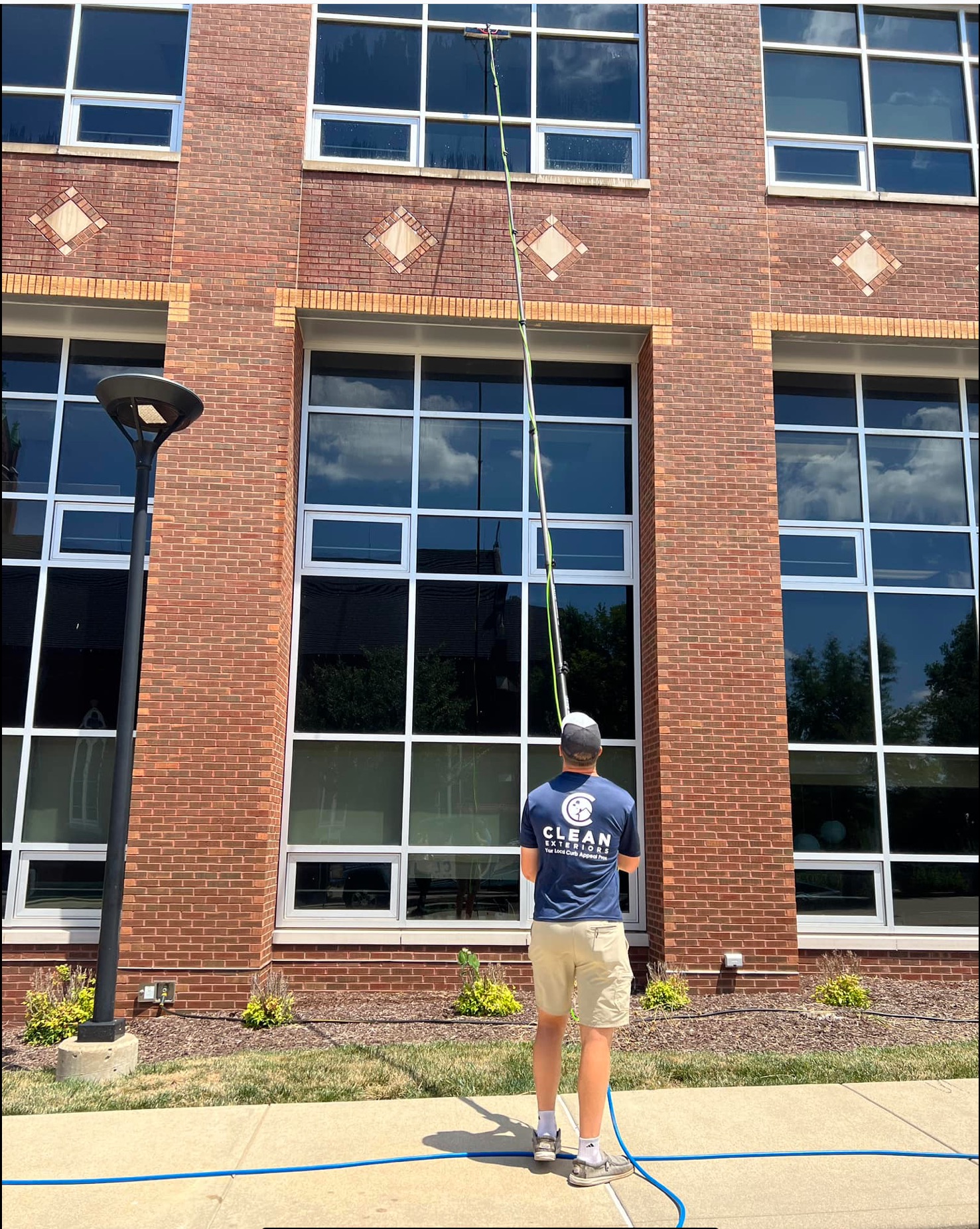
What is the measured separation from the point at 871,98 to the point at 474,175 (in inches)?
172

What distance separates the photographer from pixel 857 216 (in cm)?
962

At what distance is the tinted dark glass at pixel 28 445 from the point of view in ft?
30.1

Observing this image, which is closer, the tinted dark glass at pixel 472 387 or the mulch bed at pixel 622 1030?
the mulch bed at pixel 622 1030

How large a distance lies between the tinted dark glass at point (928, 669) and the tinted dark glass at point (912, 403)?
182 cm

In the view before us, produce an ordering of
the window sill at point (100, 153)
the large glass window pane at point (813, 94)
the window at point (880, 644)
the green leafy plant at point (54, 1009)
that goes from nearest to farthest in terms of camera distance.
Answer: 1. the green leafy plant at point (54, 1009)
2. the window at point (880, 644)
3. the window sill at point (100, 153)
4. the large glass window pane at point (813, 94)

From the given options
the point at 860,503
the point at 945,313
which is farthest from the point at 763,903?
the point at 945,313

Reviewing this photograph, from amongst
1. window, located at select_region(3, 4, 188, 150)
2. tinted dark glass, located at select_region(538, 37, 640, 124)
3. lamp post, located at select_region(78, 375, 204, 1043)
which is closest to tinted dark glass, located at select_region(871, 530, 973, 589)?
tinted dark glass, located at select_region(538, 37, 640, 124)

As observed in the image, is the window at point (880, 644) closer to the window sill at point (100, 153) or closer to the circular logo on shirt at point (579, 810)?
the circular logo on shirt at point (579, 810)

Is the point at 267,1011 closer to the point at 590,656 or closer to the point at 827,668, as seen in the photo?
the point at 590,656

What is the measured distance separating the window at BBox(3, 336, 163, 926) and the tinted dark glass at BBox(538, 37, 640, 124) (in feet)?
15.8

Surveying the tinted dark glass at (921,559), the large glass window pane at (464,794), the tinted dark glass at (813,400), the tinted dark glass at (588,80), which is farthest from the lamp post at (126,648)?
the tinted dark glass at (921,559)

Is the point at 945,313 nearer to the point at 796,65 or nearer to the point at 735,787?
the point at 796,65

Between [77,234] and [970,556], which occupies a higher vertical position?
[77,234]

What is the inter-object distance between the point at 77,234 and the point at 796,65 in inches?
295
